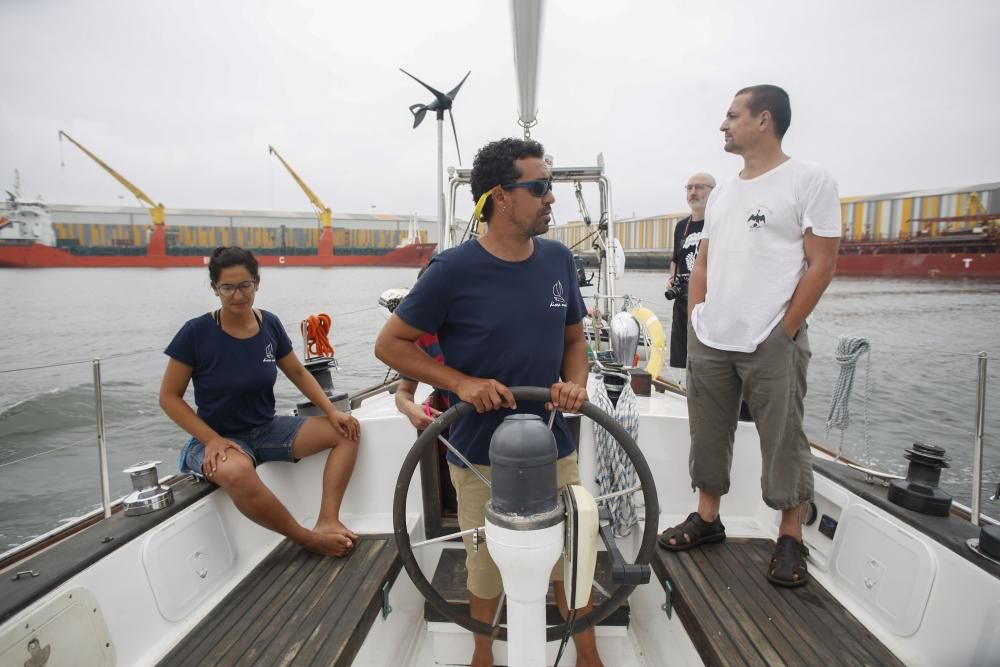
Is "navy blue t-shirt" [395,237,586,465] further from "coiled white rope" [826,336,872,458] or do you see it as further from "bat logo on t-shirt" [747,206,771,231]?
"coiled white rope" [826,336,872,458]

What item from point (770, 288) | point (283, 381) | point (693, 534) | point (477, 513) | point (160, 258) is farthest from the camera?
point (160, 258)

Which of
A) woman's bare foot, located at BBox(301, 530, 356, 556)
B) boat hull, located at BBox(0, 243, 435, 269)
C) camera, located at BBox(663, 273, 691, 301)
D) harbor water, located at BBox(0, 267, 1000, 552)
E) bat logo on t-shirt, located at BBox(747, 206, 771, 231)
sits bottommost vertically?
harbor water, located at BBox(0, 267, 1000, 552)

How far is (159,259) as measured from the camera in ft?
105

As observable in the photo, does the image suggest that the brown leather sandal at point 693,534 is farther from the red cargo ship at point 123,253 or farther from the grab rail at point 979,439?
the red cargo ship at point 123,253

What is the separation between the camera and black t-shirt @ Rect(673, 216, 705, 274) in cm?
291

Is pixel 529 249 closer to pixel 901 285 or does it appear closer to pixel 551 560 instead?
pixel 551 560

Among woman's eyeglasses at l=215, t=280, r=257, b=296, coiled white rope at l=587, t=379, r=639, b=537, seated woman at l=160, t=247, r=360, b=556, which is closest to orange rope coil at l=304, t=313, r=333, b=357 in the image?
seated woman at l=160, t=247, r=360, b=556

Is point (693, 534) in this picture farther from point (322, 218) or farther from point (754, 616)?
point (322, 218)

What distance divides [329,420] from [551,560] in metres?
1.37

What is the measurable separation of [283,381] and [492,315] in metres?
7.27

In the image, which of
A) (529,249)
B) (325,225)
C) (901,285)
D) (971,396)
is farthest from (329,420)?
(325,225)

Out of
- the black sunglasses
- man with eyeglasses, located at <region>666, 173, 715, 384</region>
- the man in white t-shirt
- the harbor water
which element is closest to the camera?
the black sunglasses

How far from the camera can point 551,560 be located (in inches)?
31.4

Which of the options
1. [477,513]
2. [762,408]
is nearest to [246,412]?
[477,513]
